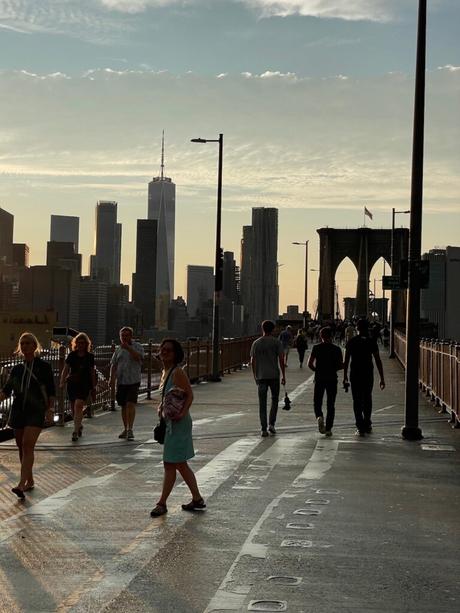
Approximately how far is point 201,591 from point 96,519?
278cm

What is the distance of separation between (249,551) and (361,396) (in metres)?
8.88

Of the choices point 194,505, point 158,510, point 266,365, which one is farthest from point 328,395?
point 158,510

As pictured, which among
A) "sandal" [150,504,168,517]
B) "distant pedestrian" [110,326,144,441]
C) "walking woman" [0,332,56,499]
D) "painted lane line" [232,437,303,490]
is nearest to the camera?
"sandal" [150,504,168,517]

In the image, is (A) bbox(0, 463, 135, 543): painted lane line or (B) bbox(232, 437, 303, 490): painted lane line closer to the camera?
(A) bbox(0, 463, 135, 543): painted lane line

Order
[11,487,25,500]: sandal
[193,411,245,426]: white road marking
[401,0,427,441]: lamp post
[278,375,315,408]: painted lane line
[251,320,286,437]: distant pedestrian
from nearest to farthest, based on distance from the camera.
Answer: [11,487,25,500]: sandal, [401,0,427,441]: lamp post, [251,320,286,437]: distant pedestrian, [193,411,245,426]: white road marking, [278,375,315,408]: painted lane line

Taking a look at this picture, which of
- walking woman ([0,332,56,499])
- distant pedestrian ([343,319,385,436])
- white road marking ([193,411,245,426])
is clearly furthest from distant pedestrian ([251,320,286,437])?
walking woman ([0,332,56,499])

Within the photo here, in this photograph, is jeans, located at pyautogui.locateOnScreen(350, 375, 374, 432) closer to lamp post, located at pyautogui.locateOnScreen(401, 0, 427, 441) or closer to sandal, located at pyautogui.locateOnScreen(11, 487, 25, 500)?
lamp post, located at pyautogui.locateOnScreen(401, 0, 427, 441)

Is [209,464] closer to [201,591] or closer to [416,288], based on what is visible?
[416,288]

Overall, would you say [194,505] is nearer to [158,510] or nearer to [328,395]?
[158,510]

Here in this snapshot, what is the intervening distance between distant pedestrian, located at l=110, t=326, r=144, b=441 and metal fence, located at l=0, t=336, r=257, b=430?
1.46 feet

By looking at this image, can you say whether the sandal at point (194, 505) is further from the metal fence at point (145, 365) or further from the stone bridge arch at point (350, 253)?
the stone bridge arch at point (350, 253)

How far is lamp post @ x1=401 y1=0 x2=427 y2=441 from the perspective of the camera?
15.8 metres

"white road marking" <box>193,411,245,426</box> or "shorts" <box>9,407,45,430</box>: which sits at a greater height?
"shorts" <box>9,407,45,430</box>

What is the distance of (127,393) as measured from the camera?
52.7 ft
